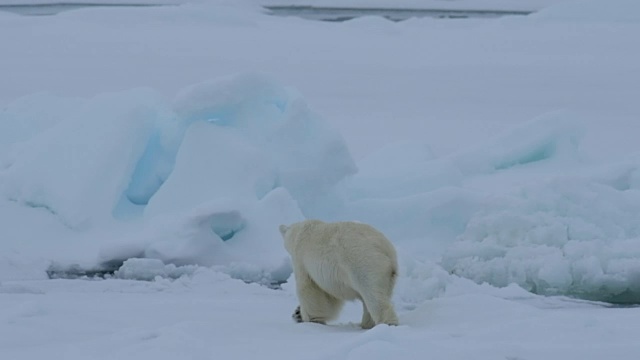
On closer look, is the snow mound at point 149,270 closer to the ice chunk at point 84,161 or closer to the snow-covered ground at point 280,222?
the snow-covered ground at point 280,222

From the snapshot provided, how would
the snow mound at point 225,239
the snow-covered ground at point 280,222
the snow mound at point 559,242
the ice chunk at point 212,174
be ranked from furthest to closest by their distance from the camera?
the ice chunk at point 212,174 < the snow mound at point 225,239 < the snow mound at point 559,242 < the snow-covered ground at point 280,222

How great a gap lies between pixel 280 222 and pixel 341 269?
1.94 meters

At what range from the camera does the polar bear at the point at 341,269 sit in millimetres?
3100

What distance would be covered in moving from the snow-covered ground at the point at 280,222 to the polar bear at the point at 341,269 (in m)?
0.10

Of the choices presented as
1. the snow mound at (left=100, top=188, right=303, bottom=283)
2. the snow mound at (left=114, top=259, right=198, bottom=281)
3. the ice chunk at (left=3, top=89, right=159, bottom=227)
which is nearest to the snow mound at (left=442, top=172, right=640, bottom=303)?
the snow mound at (left=100, top=188, right=303, bottom=283)

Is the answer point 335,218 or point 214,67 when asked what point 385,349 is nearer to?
point 335,218

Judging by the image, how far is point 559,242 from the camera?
479cm

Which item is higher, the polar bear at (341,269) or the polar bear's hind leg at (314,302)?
the polar bear at (341,269)

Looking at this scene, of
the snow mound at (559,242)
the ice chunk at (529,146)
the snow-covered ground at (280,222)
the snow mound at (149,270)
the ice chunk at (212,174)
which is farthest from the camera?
the ice chunk at (529,146)

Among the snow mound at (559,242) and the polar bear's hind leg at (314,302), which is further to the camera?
the snow mound at (559,242)

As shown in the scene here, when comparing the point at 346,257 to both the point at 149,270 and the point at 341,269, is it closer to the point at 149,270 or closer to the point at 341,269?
the point at 341,269

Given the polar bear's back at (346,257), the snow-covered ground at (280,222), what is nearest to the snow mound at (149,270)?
the snow-covered ground at (280,222)

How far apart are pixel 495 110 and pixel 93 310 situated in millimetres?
6590

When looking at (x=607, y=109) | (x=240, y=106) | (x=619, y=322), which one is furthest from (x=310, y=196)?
(x=607, y=109)
